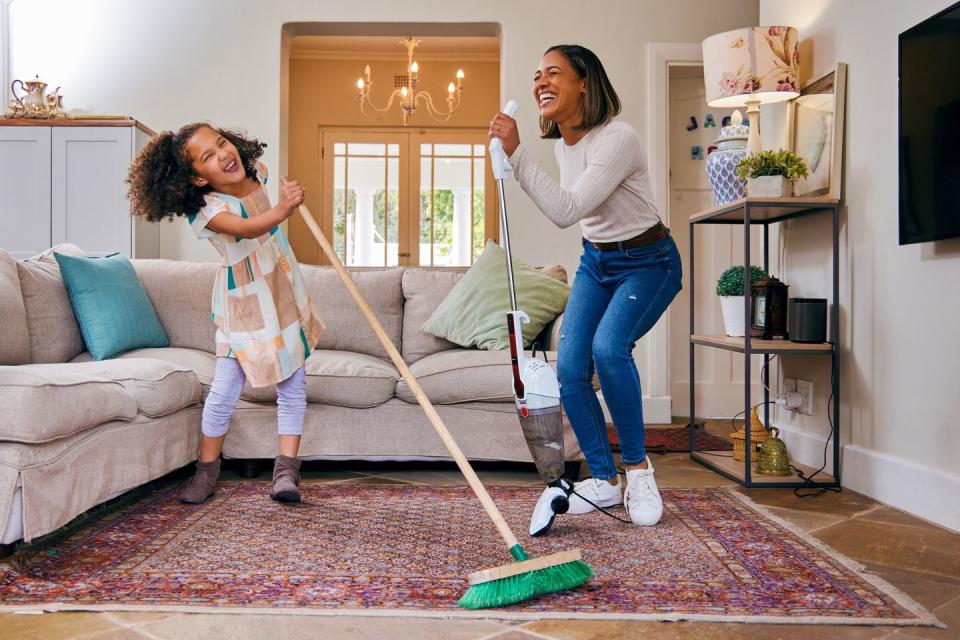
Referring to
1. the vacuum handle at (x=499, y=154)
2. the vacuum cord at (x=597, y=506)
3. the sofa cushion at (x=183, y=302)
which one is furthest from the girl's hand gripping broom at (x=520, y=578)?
the sofa cushion at (x=183, y=302)

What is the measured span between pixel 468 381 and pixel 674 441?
1398mm

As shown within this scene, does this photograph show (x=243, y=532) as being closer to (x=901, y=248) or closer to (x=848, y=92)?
(x=901, y=248)

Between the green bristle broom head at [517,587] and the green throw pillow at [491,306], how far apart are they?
4.92ft

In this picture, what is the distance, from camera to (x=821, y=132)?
288 cm

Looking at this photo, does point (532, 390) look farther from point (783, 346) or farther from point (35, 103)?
point (35, 103)

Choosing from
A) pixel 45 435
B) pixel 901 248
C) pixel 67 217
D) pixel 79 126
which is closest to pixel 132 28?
pixel 79 126

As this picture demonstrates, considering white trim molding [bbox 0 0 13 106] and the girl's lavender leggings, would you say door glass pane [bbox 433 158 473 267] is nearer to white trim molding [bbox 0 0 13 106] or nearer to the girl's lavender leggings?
white trim molding [bbox 0 0 13 106]

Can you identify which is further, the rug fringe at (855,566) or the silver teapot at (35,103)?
the silver teapot at (35,103)

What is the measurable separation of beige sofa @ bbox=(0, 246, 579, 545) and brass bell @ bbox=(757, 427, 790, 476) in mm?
694

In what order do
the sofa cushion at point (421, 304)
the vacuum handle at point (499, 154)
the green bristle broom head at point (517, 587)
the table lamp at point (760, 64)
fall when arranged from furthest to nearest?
the sofa cushion at point (421, 304), the table lamp at point (760, 64), the vacuum handle at point (499, 154), the green bristle broom head at point (517, 587)

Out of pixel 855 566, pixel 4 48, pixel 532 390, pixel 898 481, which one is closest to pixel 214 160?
pixel 532 390

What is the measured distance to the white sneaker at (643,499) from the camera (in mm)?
2129

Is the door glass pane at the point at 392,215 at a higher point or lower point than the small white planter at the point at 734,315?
higher

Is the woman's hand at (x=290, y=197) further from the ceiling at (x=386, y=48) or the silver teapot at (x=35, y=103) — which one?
the ceiling at (x=386, y=48)
